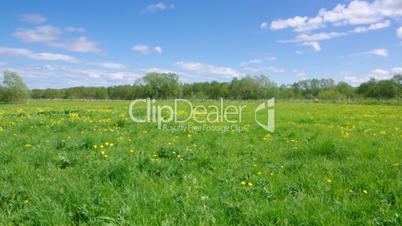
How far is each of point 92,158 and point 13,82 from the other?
6955 centimetres

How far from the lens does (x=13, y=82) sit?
219 feet

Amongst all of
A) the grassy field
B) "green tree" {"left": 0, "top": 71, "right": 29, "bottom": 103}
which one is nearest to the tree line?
"green tree" {"left": 0, "top": 71, "right": 29, "bottom": 103}

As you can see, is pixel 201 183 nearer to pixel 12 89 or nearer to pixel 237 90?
pixel 12 89

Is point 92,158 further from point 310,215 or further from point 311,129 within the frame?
point 311,129

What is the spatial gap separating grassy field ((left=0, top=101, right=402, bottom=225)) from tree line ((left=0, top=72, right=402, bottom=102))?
6802 cm

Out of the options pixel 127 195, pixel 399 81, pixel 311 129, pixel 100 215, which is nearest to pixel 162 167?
pixel 127 195

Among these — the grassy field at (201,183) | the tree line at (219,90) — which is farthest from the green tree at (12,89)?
the grassy field at (201,183)

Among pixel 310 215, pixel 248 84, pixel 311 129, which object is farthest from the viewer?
pixel 248 84

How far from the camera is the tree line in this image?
88000mm

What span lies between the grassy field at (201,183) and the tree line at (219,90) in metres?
68.0

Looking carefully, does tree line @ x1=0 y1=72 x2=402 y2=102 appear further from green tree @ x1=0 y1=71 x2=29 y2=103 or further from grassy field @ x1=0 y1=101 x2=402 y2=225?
grassy field @ x1=0 y1=101 x2=402 y2=225

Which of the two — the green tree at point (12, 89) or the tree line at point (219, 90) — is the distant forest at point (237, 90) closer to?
the tree line at point (219, 90)

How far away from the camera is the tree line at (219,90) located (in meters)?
88.0

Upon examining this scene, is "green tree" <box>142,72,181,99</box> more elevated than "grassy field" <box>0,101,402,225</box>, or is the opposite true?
"green tree" <box>142,72,181,99</box>
